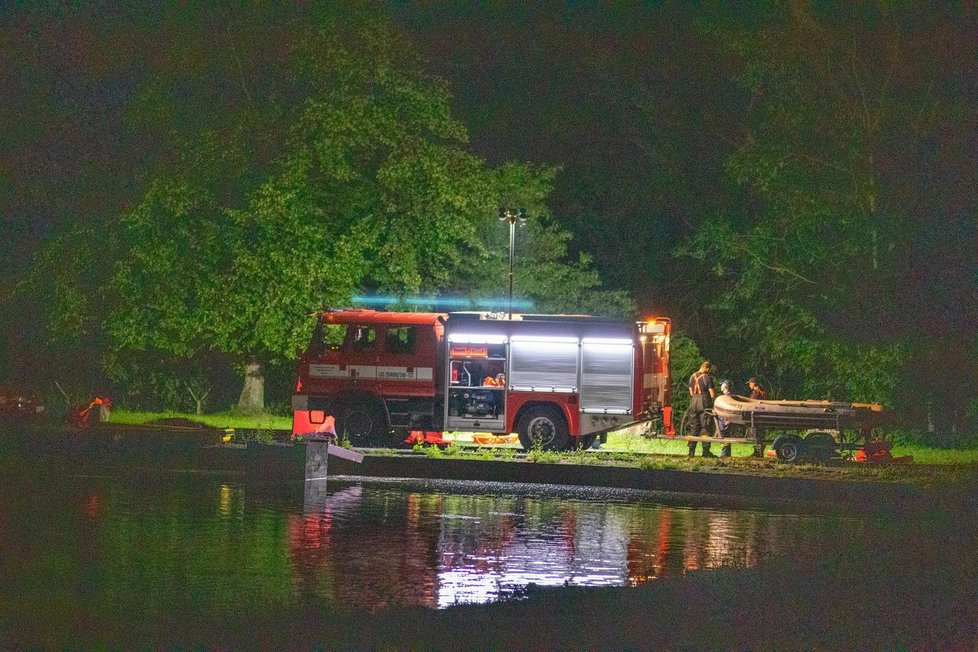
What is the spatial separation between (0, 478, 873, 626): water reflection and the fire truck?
7.46 m

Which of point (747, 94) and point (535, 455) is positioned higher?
point (747, 94)

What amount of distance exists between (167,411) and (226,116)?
33.0 ft

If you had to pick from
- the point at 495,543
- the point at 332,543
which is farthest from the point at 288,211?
the point at 332,543

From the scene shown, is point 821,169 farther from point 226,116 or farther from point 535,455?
point 535,455

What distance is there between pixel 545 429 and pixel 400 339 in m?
3.51

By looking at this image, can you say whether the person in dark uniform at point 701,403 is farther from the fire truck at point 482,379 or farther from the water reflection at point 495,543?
the water reflection at point 495,543

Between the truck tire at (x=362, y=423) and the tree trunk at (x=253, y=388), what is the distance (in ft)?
45.9

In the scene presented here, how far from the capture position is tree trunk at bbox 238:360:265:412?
43.5 meters

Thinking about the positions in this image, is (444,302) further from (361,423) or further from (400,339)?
(361,423)

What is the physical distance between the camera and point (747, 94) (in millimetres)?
52531

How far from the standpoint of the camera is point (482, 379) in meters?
29.4

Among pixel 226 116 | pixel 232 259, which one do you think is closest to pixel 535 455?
pixel 232 259

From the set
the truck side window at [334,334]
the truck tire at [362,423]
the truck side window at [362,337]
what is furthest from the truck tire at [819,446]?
the truck side window at [334,334]

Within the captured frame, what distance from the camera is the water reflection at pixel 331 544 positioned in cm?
1168
